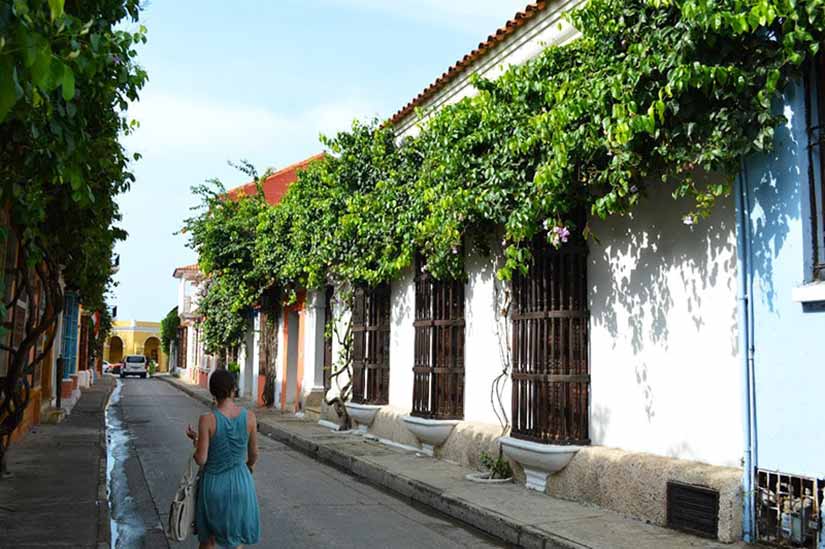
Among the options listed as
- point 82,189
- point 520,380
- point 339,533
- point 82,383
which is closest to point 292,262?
point 520,380

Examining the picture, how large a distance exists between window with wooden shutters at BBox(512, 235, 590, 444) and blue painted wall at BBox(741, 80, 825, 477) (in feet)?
7.72

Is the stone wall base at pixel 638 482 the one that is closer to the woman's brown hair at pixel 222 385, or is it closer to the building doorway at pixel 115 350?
the woman's brown hair at pixel 222 385

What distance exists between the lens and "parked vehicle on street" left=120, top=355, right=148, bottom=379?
5288 cm

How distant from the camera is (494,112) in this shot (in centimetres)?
871

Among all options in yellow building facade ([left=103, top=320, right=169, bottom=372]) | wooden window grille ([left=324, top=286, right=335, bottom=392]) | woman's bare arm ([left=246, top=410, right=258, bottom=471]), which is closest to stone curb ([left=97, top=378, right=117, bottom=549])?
woman's bare arm ([left=246, top=410, right=258, bottom=471])

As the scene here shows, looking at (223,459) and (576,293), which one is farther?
(576,293)

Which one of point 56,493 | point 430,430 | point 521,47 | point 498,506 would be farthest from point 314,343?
point 498,506

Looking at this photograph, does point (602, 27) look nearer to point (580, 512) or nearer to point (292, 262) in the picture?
point (580, 512)

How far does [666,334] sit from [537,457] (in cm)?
200

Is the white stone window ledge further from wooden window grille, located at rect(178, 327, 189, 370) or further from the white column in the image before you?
wooden window grille, located at rect(178, 327, 189, 370)

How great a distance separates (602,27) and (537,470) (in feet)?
15.4

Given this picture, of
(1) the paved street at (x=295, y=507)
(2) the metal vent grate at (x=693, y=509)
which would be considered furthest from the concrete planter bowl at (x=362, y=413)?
(2) the metal vent grate at (x=693, y=509)

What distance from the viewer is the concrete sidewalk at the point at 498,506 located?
6.49 meters

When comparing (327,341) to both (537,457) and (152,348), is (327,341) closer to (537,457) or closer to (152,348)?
(537,457)
